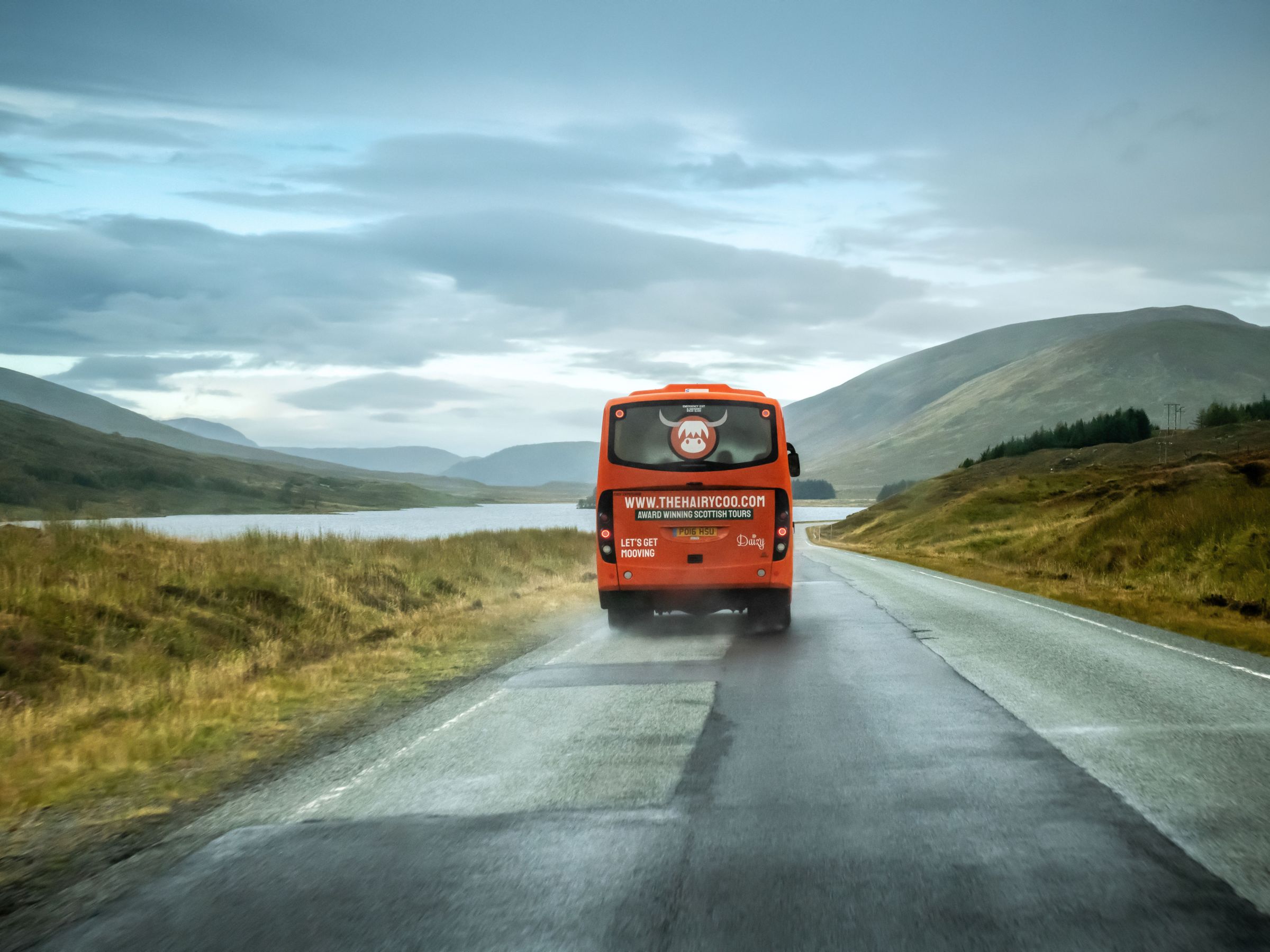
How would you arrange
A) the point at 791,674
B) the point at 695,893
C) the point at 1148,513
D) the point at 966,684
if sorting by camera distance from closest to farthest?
1. the point at 695,893
2. the point at 966,684
3. the point at 791,674
4. the point at 1148,513

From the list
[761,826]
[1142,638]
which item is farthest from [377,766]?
[1142,638]

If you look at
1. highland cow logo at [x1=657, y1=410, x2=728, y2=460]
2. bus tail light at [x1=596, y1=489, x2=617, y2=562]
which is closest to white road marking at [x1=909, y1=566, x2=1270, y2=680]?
highland cow logo at [x1=657, y1=410, x2=728, y2=460]

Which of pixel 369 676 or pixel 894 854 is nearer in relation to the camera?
pixel 894 854

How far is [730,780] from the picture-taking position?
600cm

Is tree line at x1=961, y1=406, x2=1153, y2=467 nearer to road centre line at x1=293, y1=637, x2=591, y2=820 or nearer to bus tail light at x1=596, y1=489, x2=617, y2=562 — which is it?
bus tail light at x1=596, y1=489, x2=617, y2=562

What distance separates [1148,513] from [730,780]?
27838 mm

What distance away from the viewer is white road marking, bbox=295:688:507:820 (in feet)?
18.7

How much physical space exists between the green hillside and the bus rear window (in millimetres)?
104060

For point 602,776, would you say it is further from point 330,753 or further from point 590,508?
point 590,508

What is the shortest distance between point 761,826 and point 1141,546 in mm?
24574

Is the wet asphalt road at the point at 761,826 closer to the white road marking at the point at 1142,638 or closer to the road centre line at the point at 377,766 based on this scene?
the road centre line at the point at 377,766

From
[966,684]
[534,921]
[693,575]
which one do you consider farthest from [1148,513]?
[534,921]

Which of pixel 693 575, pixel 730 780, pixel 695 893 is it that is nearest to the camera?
pixel 695 893

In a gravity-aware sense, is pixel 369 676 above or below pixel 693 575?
below
